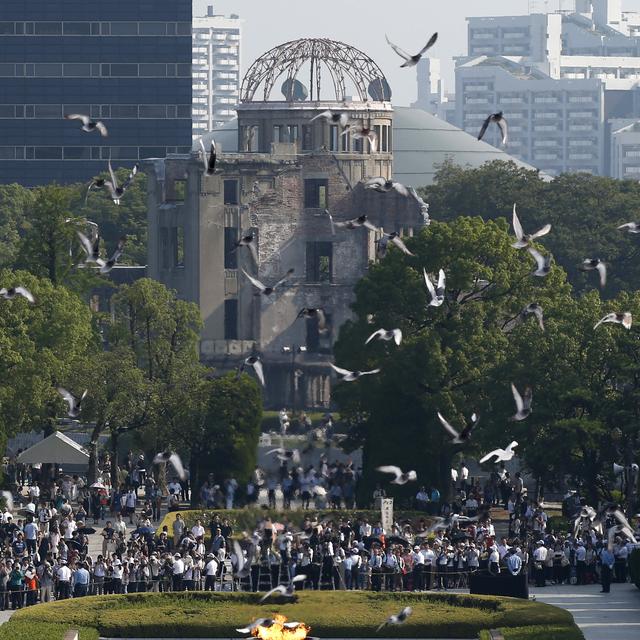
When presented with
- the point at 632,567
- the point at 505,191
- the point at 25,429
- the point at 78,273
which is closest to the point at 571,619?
the point at 632,567

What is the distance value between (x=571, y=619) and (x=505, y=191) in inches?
3506

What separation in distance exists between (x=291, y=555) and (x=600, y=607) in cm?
844

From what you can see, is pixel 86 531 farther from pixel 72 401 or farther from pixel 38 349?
pixel 38 349

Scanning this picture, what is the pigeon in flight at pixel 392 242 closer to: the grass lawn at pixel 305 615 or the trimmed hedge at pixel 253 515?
the trimmed hedge at pixel 253 515

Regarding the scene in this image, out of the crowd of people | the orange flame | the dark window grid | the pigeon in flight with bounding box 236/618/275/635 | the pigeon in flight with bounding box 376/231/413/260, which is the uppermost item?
the dark window grid

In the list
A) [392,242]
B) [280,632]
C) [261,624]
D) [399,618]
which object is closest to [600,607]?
[399,618]

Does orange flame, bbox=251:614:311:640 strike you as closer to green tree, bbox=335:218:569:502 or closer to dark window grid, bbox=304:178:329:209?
green tree, bbox=335:218:569:502

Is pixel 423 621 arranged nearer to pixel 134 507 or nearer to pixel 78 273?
pixel 134 507

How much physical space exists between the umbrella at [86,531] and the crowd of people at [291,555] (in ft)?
0.21

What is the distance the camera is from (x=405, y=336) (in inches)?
3408

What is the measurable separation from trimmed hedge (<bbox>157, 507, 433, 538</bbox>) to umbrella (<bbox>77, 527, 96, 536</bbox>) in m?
1.98

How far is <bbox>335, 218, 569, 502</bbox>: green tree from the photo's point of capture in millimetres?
84875

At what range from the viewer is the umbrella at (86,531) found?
7064 cm

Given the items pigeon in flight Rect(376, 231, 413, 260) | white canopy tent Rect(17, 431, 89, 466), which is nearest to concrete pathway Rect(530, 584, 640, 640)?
pigeon in flight Rect(376, 231, 413, 260)
